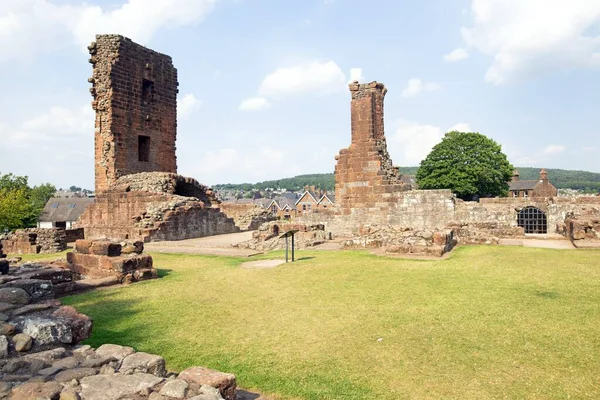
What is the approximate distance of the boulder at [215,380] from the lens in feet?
10.1

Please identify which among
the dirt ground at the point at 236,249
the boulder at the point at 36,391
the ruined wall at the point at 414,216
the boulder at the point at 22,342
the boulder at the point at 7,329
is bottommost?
the dirt ground at the point at 236,249

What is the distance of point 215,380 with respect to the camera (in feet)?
10.2

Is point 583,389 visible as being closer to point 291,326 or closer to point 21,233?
point 291,326

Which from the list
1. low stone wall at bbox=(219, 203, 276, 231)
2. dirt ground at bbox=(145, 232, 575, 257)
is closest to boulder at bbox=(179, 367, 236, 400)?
dirt ground at bbox=(145, 232, 575, 257)

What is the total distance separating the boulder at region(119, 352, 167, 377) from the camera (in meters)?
3.29

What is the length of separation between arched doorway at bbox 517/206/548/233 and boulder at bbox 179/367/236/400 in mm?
20122

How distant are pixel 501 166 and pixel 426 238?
123 ft

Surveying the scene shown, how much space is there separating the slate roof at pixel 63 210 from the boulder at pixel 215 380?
62.8 meters

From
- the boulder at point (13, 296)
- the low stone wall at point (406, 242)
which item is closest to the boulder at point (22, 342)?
the boulder at point (13, 296)

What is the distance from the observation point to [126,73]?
71.5 ft

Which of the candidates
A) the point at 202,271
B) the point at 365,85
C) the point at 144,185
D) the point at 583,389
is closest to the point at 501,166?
the point at 365,85

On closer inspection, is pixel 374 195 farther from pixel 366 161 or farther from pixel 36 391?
pixel 36 391

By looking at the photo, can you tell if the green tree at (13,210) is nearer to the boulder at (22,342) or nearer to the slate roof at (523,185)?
the boulder at (22,342)

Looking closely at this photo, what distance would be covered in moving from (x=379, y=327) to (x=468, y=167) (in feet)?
135
